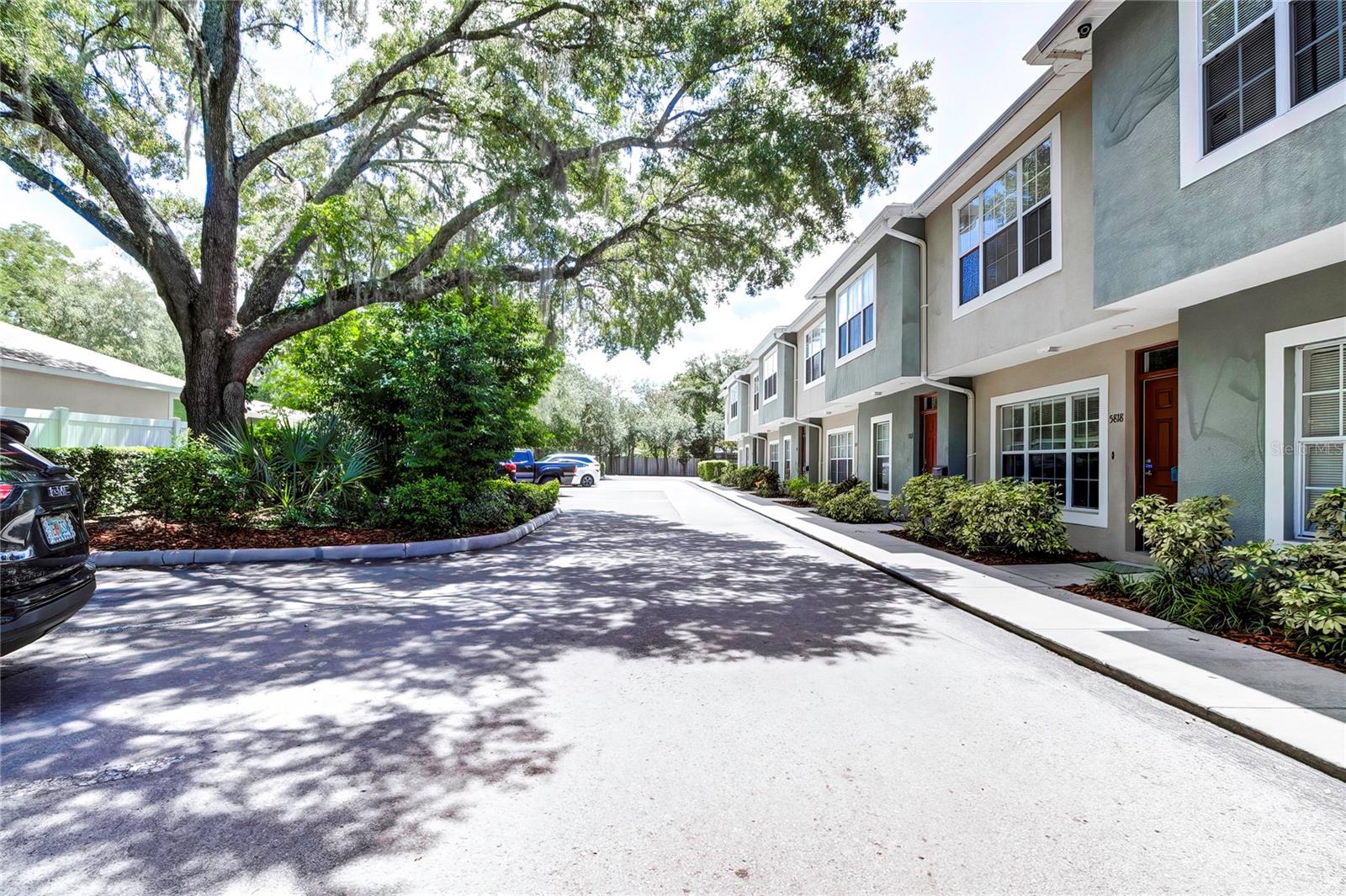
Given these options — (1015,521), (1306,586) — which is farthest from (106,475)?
(1306,586)

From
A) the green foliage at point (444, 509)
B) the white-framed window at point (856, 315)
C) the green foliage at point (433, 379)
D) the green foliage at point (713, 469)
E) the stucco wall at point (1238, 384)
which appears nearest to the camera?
the stucco wall at point (1238, 384)

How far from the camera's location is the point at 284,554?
9195mm

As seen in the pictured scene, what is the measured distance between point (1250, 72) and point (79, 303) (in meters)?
40.1

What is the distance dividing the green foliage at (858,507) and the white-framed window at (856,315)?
328 cm

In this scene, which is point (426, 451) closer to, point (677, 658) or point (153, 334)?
point (677, 658)

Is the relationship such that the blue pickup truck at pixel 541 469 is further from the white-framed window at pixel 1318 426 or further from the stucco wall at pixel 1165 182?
the white-framed window at pixel 1318 426

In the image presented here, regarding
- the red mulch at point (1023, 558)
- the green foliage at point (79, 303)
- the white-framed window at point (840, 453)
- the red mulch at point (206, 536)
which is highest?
the green foliage at point (79, 303)

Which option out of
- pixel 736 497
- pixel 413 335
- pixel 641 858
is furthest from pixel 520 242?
pixel 736 497

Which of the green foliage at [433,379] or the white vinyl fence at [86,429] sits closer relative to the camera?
the green foliage at [433,379]

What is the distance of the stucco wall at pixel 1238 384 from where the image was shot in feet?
19.3

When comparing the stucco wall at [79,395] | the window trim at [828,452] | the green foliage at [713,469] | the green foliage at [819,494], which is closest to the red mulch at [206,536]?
the stucco wall at [79,395]

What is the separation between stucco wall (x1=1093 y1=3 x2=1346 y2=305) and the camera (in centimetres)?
493

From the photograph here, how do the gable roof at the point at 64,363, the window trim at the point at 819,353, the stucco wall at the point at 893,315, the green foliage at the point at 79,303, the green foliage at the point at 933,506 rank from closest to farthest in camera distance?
1. the green foliage at the point at 933,506
2. the stucco wall at the point at 893,315
3. the gable roof at the point at 64,363
4. the window trim at the point at 819,353
5. the green foliage at the point at 79,303

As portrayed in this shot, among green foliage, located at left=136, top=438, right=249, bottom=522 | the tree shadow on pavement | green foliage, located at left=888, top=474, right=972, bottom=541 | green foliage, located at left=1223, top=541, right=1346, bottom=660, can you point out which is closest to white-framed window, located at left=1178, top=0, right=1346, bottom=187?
green foliage, located at left=1223, top=541, right=1346, bottom=660
